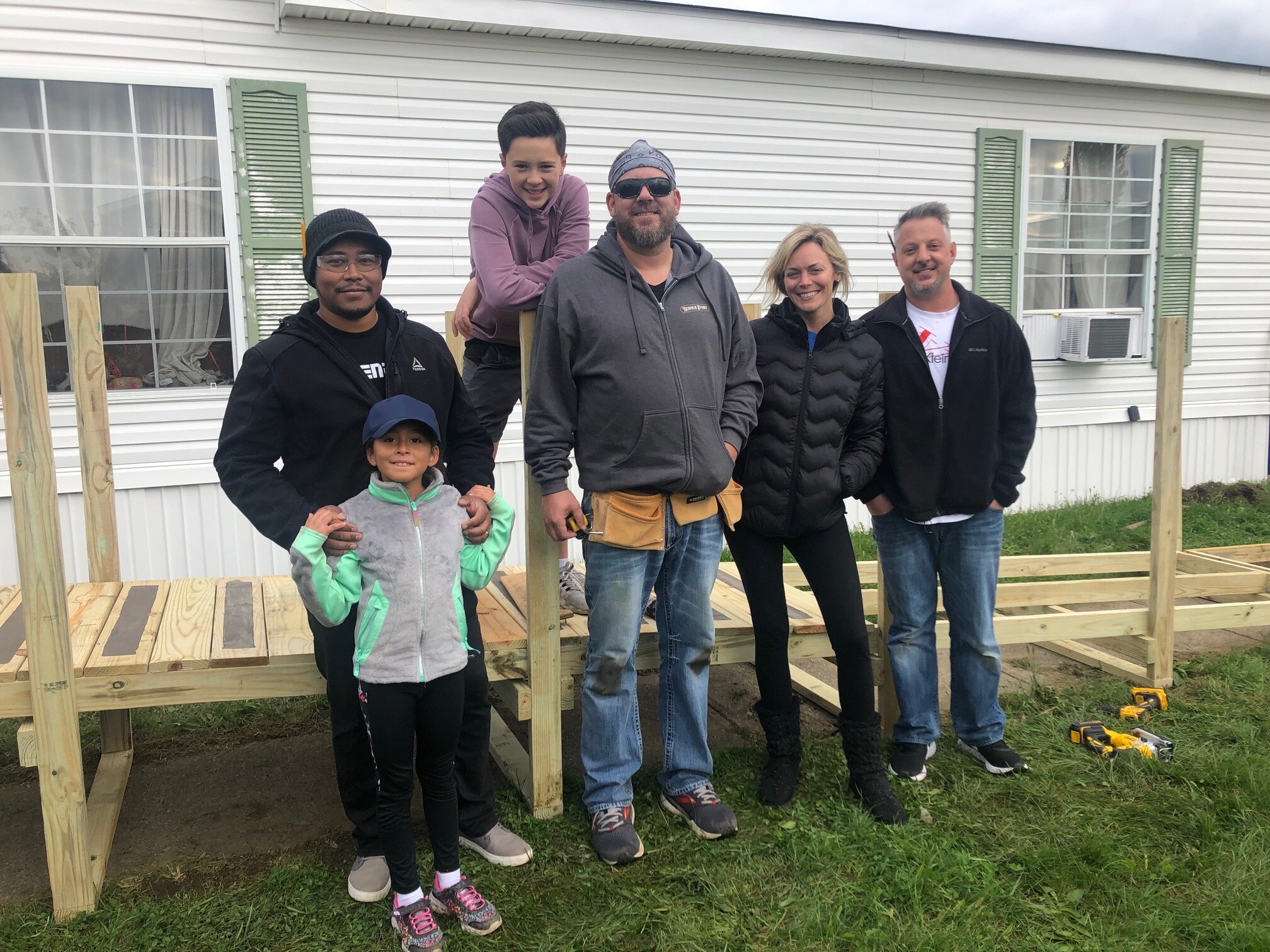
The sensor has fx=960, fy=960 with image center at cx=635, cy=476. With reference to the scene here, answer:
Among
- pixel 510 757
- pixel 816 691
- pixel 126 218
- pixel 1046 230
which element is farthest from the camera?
pixel 1046 230

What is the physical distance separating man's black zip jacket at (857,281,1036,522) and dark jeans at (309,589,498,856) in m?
1.68

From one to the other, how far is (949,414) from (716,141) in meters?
5.03

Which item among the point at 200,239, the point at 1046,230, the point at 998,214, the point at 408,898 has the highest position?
the point at 998,214

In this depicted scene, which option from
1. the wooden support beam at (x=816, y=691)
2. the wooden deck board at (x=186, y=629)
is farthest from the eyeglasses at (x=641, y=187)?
the wooden support beam at (x=816, y=691)

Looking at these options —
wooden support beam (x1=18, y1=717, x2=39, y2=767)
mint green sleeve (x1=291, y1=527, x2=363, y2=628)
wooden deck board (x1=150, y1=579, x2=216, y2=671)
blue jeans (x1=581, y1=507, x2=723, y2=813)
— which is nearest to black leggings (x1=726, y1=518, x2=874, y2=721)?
blue jeans (x1=581, y1=507, x2=723, y2=813)

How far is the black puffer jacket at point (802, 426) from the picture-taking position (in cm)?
330

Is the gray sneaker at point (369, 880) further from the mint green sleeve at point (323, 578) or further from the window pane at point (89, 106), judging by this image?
the window pane at point (89, 106)

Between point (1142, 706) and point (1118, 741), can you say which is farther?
point (1142, 706)

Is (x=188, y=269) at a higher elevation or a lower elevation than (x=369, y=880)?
higher

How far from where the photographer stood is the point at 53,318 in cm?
637

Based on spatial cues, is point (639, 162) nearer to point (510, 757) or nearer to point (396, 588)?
point (396, 588)

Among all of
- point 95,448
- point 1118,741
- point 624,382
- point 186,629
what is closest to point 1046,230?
point 1118,741

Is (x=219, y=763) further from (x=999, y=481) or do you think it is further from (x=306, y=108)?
(x=306, y=108)

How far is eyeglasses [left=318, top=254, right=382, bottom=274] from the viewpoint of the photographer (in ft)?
9.05
